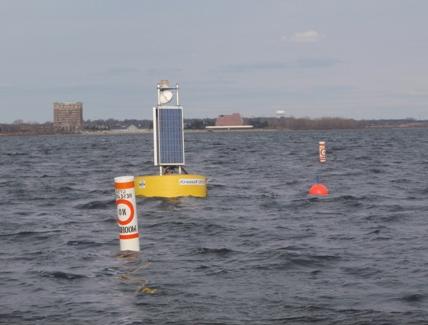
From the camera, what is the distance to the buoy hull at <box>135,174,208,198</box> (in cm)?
2430

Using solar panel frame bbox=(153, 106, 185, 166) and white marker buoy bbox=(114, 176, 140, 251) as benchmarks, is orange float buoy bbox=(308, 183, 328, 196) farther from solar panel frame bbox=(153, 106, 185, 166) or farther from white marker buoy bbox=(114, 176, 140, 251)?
white marker buoy bbox=(114, 176, 140, 251)

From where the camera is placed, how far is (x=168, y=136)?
25656 millimetres

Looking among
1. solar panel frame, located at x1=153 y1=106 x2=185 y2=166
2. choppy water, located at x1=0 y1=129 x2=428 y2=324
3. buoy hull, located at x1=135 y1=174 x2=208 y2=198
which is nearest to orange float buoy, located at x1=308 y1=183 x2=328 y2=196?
choppy water, located at x1=0 y1=129 x2=428 y2=324

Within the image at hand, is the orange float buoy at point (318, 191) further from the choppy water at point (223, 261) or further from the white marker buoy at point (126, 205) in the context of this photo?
the white marker buoy at point (126, 205)

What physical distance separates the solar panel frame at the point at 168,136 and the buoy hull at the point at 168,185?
90 centimetres

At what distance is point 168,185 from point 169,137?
6.88 ft

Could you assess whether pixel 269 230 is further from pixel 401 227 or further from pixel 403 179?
pixel 403 179

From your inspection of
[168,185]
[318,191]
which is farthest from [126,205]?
[318,191]

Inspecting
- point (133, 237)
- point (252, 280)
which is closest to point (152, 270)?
point (133, 237)

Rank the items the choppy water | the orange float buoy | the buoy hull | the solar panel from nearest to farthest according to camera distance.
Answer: the choppy water → the buoy hull → the solar panel → the orange float buoy

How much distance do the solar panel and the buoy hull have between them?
95cm

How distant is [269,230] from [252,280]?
601 centimetres

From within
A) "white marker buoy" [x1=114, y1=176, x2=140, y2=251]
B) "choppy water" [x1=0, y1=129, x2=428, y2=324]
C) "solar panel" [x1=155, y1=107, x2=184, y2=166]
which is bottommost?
"choppy water" [x1=0, y1=129, x2=428, y2=324]

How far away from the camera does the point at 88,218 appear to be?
2223 centimetres
